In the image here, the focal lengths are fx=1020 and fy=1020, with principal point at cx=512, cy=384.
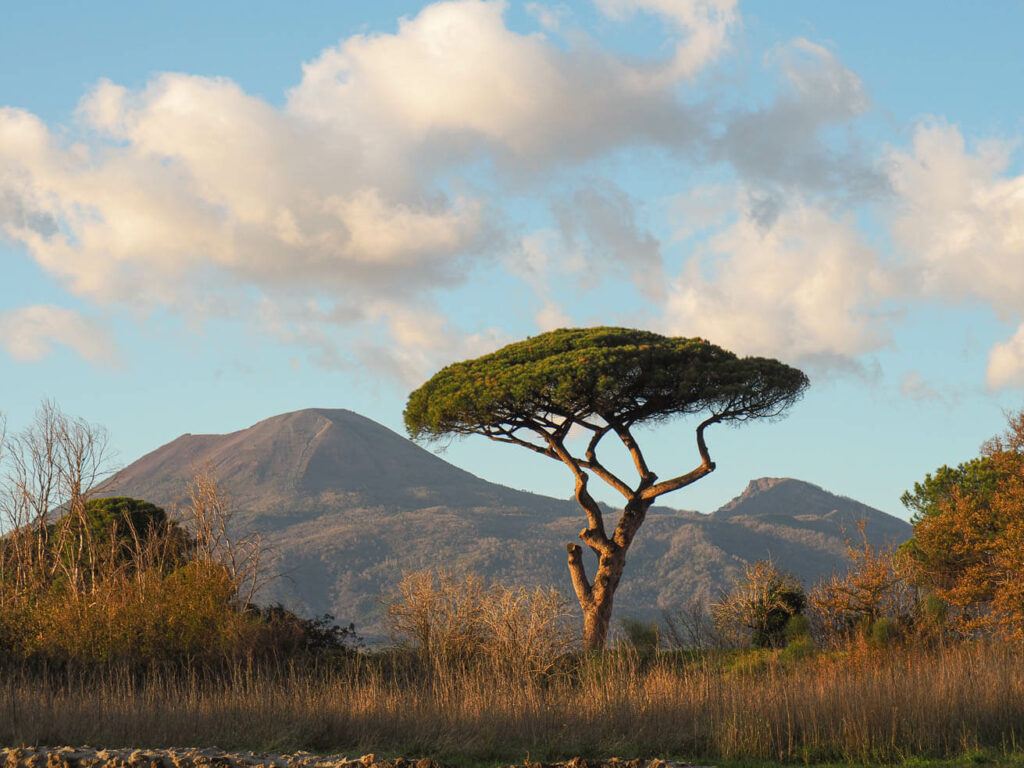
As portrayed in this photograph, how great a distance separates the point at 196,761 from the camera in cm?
968

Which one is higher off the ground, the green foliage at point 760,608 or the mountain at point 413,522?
the mountain at point 413,522

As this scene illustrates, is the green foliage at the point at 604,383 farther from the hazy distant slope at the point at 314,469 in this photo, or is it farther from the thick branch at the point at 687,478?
the hazy distant slope at the point at 314,469

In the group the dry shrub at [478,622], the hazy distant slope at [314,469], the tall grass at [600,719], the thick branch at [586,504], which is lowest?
A: the tall grass at [600,719]

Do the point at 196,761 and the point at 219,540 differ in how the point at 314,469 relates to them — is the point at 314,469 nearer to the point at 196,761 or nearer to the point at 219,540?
the point at 219,540

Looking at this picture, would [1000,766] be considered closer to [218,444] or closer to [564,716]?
[564,716]

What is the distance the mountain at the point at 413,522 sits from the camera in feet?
315

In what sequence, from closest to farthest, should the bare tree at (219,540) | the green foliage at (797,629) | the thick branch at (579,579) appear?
1. the green foliage at (797,629)
2. the bare tree at (219,540)
3. the thick branch at (579,579)

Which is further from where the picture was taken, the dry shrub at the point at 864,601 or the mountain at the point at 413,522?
the mountain at the point at 413,522

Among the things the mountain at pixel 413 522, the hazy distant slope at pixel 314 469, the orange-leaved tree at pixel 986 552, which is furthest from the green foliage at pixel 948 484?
the hazy distant slope at pixel 314 469

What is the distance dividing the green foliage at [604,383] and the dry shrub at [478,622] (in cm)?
504

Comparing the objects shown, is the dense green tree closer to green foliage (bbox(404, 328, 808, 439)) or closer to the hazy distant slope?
green foliage (bbox(404, 328, 808, 439))

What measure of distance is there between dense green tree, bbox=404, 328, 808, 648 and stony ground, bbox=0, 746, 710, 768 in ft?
39.0

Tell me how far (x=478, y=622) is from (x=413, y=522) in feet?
342

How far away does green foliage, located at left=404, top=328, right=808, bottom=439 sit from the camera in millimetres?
22531
